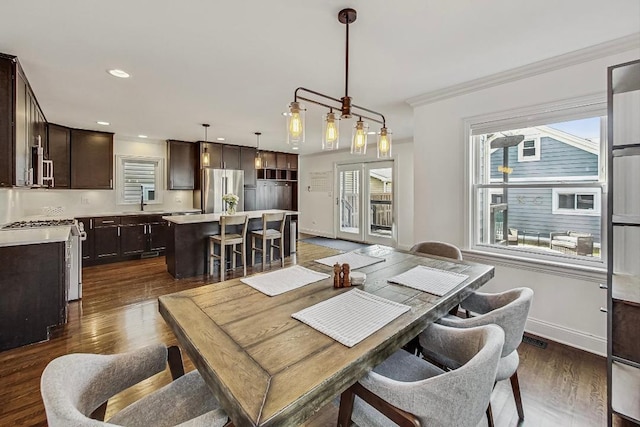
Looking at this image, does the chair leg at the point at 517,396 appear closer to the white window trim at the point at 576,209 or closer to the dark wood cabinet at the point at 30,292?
the white window trim at the point at 576,209

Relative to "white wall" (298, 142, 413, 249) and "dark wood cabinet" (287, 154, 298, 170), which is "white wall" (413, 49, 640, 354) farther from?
"dark wood cabinet" (287, 154, 298, 170)

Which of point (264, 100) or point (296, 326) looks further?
point (264, 100)

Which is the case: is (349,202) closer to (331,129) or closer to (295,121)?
(331,129)

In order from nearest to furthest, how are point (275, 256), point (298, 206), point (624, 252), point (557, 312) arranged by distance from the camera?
point (624, 252)
point (557, 312)
point (275, 256)
point (298, 206)

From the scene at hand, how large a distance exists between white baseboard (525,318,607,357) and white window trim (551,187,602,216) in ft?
3.23

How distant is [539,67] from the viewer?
2479mm

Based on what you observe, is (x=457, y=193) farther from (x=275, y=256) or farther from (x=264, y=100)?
(x=275, y=256)

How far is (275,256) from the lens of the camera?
5438 millimetres

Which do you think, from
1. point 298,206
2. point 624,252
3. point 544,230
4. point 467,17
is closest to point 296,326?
point 467,17

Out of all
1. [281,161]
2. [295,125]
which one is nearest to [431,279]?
[295,125]

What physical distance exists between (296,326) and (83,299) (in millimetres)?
3547

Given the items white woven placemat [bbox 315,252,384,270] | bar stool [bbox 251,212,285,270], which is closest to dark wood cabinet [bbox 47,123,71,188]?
bar stool [bbox 251,212,285,270]

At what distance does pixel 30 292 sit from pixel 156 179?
405 cm

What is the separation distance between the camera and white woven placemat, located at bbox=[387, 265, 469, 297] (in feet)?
5.31
